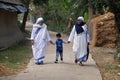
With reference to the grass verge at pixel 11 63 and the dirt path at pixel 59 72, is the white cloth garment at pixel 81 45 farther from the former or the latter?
the grass verge at pixel 11 63

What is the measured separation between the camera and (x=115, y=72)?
1227 cm

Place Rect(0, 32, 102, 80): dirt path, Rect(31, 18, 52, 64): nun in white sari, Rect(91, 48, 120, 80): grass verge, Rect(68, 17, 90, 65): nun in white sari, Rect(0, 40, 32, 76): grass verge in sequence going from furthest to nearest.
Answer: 1. Rect(31, 18, 52, 64): nun in white sari
2. Rect(68, 17, 90, 65): nun in white sari
3. Rect(0, 40, 32, 76): grass verge
4. Rect(91, 48, 120, 80): grass verge
5. Rect(0, 32, 102, 80): dirt path

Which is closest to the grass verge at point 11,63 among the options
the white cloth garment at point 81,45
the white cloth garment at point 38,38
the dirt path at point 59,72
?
the dirt path at point 59,72

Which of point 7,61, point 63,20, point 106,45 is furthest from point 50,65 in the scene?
point 63,20

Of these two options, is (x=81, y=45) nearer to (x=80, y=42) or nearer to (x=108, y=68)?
(x=80, y=42)

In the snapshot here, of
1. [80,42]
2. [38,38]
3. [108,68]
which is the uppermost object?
[38,38]

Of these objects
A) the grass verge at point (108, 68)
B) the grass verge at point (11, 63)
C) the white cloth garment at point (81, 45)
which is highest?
the white cloth garment at point (81, 45)

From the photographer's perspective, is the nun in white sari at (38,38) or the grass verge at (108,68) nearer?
the grass verge at (108,68)

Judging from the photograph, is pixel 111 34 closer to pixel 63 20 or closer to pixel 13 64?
pixel 13 64

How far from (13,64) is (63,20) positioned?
35477 millimetres

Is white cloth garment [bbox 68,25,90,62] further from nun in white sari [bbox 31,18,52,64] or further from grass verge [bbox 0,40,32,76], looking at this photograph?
grass verge [bbox 0,40,32,76]

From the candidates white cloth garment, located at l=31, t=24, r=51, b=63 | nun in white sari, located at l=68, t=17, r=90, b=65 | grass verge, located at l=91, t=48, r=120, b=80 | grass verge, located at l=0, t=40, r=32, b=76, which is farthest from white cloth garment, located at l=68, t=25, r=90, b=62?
grass verge, located at l=0, t=40, r=32, b=76

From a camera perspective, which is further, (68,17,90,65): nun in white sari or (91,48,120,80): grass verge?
(68,17,90,65): nun in white sari

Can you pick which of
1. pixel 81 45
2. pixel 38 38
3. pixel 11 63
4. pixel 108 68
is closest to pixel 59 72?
pixel 108 68
